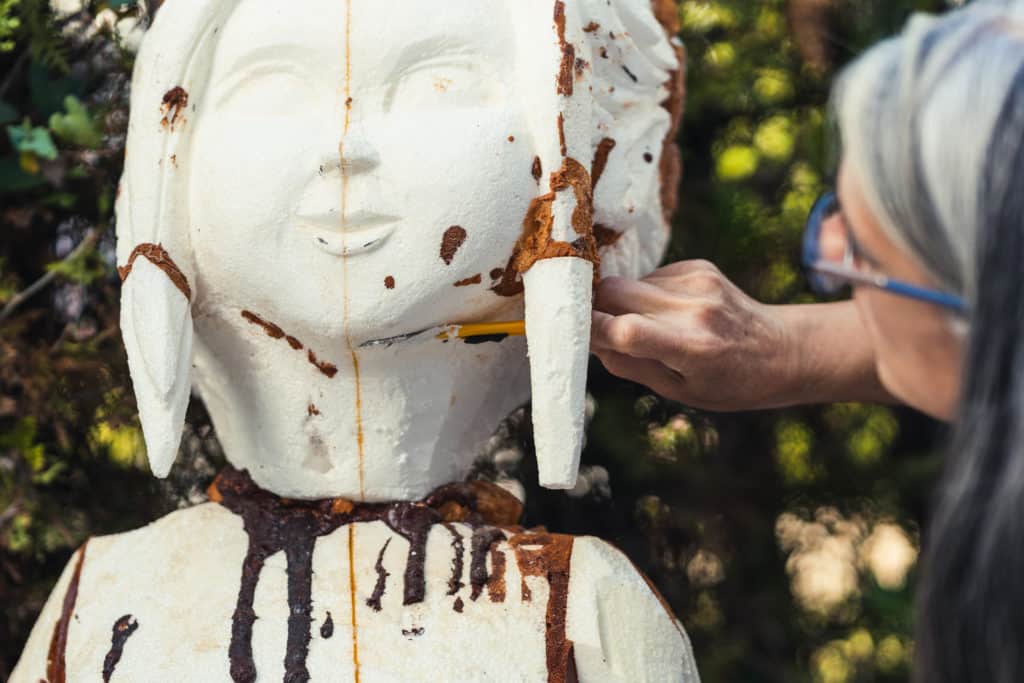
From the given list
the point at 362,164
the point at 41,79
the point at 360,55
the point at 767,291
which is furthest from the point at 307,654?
the point at 767,291

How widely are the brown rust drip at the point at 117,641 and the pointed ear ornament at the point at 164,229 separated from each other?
0.16 m

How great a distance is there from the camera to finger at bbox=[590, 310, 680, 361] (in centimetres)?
153

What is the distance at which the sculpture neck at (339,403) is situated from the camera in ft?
5.08

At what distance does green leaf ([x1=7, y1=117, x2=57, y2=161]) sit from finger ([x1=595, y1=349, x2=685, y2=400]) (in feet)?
2.57

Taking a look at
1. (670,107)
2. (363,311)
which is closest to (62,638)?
(363,311)

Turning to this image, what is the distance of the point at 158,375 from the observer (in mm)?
1471

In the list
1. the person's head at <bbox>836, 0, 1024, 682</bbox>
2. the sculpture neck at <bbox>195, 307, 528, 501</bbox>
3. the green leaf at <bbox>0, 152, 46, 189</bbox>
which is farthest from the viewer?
the green leaf at <bbox>0, 152, 46, 189</bbox>

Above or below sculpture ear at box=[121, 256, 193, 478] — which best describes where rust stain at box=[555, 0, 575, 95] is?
above

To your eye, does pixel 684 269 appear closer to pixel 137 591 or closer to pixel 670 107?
pixel 670 107

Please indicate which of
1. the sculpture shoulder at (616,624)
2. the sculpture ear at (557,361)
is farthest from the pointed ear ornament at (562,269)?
the sculpture shoulder at (616,624)

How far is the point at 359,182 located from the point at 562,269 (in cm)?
22

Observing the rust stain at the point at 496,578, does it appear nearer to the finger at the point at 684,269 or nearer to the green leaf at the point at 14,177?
the finger at the point at 684,269

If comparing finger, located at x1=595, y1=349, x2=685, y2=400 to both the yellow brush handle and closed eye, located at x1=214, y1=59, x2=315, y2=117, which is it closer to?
the yellow brush handle

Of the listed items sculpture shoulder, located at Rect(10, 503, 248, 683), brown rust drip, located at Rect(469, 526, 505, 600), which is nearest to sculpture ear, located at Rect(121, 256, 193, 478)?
sculpture shoulder, located at Rect(10, 503, 248, 683)
